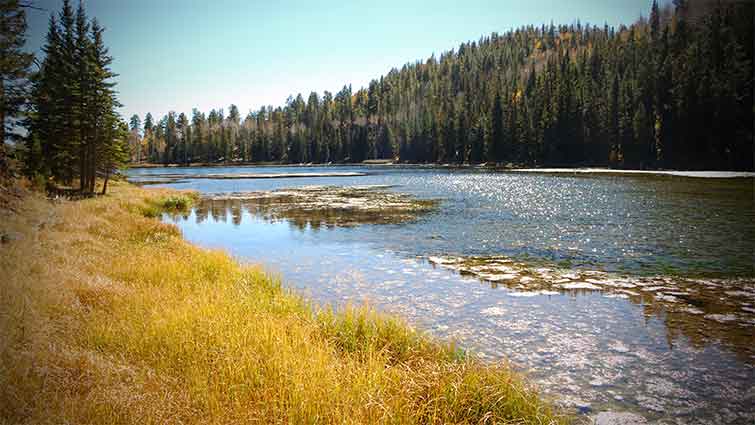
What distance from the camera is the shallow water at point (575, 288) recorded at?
686cm

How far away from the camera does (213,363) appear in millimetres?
5770

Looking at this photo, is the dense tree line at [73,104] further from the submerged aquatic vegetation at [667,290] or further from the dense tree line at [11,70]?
the submerged aquatic vegetation at [667,290]

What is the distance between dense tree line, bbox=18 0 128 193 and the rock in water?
42646 mm

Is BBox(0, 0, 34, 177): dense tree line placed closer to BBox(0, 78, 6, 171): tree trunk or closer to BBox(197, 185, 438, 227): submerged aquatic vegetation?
BBox(0, 78, 6, 171): tree trunk

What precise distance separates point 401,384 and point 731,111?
8474cm

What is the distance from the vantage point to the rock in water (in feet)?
18.8

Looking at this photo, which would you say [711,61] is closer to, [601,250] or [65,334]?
[601,250]

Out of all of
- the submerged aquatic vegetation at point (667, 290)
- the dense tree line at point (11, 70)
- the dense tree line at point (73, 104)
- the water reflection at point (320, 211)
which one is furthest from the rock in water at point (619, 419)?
the dense tree line at point (73, 104)

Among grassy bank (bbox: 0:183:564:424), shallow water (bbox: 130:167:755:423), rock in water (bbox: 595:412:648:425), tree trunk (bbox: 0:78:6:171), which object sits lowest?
rock in water (bbox: 595:412:648:425)

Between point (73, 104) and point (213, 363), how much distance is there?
135 ft

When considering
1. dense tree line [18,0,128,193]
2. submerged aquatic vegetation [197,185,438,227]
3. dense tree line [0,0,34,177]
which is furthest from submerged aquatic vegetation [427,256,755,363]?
dense tree line [18,0,128,193]

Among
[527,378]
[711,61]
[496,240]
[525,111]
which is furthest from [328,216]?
[525,111]

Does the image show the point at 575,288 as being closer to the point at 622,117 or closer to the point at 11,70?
the point at 11,70

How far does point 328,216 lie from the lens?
2928 cm
